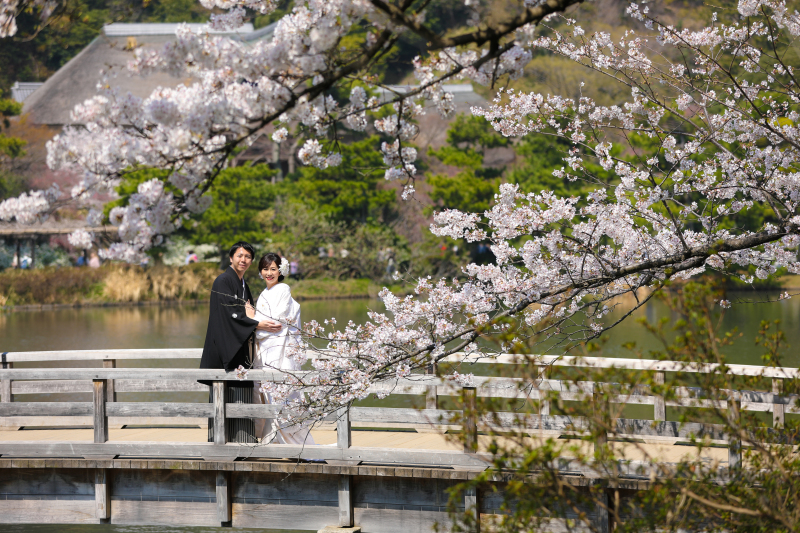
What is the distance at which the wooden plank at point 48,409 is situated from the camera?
5.73 metres

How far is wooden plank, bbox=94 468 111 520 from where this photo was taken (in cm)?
575

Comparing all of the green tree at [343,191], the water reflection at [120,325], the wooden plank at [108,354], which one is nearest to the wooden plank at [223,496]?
the wooden plank at [108,354]

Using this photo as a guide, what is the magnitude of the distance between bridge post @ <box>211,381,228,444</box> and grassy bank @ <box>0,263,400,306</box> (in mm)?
18869

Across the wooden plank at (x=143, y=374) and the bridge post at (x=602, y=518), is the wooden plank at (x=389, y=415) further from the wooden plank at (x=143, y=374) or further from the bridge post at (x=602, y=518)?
the bridge post at (x=602, y=518)

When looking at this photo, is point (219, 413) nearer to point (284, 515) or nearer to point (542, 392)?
point (284, 515)

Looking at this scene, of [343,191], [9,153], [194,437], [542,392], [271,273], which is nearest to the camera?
[542,392]

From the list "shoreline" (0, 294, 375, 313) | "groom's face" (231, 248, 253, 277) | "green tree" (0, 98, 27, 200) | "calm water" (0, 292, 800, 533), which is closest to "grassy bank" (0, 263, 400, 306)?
"shoreline" (0, 294, 375, 313)

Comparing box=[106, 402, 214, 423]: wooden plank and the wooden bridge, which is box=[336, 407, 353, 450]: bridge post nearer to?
the wooden bridge

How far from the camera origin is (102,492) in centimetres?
575

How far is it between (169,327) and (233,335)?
13.0 metres

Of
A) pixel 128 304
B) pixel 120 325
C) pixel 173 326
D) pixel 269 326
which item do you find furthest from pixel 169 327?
pixel 269 326

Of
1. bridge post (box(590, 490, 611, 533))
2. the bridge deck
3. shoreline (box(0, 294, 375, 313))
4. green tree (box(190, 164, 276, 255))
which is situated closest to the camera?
bridge post (box(590, 490, 611, 533))

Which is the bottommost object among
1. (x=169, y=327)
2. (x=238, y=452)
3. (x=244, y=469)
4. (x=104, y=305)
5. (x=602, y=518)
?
(x=602, y=518)

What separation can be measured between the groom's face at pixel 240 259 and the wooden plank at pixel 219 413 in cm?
79
